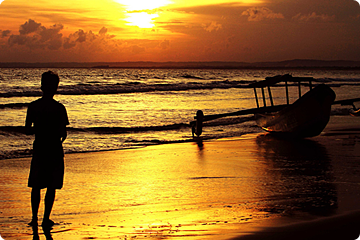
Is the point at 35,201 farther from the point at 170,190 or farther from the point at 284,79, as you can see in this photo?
the point at 284,79

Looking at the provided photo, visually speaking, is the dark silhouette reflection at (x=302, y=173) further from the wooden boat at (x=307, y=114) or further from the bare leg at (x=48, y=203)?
the bare leg at (x=48, y=203)

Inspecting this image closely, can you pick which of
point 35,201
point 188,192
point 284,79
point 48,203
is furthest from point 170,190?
point 284,79

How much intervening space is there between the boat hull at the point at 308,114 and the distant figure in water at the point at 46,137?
34.0 ft

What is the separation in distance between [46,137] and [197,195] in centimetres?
279

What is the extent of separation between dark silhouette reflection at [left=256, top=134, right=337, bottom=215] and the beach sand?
0.06 ft

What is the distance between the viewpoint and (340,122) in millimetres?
19500

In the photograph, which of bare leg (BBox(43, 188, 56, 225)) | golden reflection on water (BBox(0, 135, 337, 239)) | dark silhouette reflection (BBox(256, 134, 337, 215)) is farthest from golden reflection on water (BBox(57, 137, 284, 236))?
bare leg (BBox(43, 188, 56, 225))

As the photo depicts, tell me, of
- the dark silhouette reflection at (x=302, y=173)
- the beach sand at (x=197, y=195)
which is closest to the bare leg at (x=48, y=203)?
the beach sand at (x=197, y=195)

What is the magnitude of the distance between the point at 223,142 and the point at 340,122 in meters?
8.92

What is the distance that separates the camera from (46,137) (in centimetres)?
477

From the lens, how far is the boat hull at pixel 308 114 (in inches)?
518

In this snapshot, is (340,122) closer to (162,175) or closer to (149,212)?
(162,175)

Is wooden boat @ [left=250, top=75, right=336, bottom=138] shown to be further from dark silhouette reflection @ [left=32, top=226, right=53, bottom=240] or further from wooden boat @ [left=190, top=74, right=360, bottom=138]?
dark silhouette reflection @ [left=32, top=226, right=53, bottom=240]

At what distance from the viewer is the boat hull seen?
518 inches
